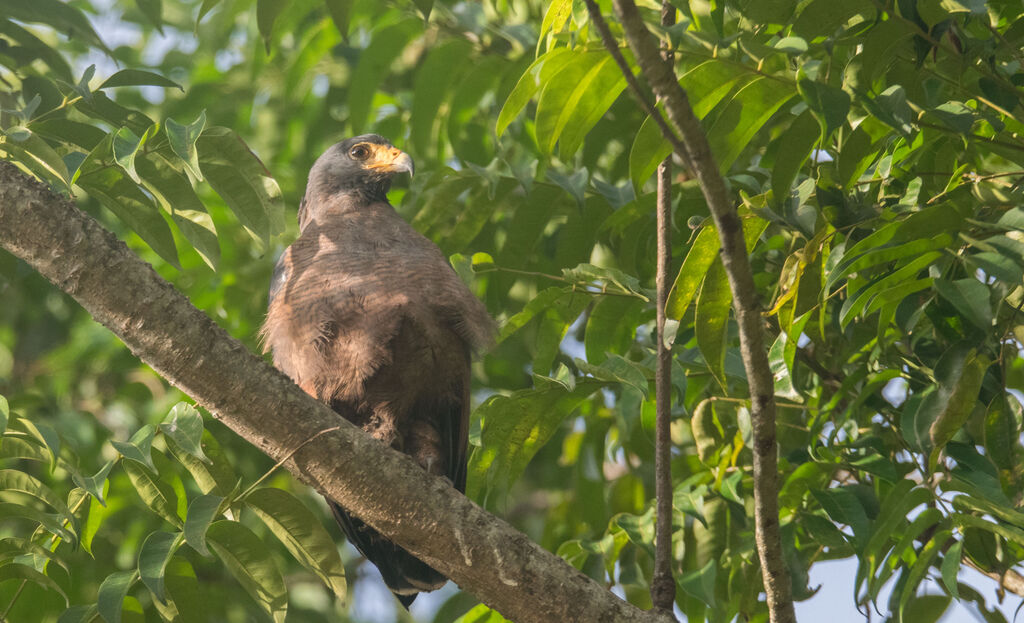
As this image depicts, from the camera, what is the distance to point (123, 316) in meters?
2.05

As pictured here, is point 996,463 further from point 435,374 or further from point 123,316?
point 123,316

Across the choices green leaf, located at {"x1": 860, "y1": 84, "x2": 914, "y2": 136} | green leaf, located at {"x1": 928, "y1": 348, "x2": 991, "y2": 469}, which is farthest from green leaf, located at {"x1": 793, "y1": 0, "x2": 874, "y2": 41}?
green leaf, located at {"x1": 928, "y1": 348, "x2": 991, "y2": 469}

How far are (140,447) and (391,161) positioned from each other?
1.92 metres

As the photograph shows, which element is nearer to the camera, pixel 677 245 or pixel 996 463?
pixel 996 463

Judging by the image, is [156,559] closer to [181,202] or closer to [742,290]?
[181,202]

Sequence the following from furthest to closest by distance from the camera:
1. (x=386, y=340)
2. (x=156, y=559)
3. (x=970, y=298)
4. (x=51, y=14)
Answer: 1. (x=386, y=340)
2. (x=51, y=14)
3. (x=156, y=559)
4. (x=970, y=298)

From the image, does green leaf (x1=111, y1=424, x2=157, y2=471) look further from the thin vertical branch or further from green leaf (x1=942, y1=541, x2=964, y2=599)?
green leaf (x1=942, y1=541, x2=964, y2=599)

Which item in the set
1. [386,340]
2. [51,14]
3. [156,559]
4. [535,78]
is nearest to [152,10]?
[51,14]

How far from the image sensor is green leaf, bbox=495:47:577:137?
2.29 m

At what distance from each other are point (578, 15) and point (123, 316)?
1.22 metres

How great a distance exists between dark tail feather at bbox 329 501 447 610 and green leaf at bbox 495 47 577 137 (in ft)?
4.81

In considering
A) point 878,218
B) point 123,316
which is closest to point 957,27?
point 878,218

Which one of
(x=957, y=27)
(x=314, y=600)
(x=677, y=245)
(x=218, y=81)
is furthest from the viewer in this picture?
(x=314, y=600)

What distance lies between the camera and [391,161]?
3.92 metres
